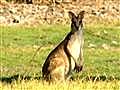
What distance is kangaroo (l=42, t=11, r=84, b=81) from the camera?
938cm

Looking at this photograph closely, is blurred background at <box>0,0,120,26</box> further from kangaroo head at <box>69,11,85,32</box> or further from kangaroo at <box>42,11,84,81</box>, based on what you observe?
kangaroo head at <box>69,11,85,32</box>

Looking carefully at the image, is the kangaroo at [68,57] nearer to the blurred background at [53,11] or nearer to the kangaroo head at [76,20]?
the kangaroo head at [76,20]

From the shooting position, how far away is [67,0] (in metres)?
28.5

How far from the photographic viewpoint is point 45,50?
60.7ft

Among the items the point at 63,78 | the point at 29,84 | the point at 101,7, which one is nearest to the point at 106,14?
the point at 101,7

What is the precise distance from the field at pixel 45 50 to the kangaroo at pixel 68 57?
0.86m

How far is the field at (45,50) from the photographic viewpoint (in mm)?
13442

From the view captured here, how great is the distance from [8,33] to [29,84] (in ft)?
46.6

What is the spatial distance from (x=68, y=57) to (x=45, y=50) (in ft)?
28.9

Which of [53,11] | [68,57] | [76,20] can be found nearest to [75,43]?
[68,57]

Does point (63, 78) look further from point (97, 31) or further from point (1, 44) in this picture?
point (97, 31)

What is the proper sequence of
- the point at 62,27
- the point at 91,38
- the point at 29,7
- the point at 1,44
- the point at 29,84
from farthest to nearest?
the point at 29,7 → the point at 62,27 → the point at 91,38 → the point at 1,44 → the point at 29,84

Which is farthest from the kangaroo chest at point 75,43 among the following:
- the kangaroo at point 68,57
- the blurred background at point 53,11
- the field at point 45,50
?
the blurred background at point 53,11

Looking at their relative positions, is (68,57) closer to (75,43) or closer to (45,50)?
(75,43)
